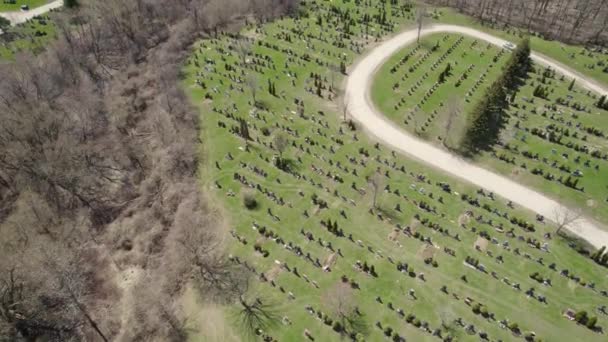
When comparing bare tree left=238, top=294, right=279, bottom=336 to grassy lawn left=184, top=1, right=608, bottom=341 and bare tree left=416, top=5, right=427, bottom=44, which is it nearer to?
grassy lawn left=184, top=1, right=608, bottom=341

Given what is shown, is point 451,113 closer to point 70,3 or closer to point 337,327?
point 337,327

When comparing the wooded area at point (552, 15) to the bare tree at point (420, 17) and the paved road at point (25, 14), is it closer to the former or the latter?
the bare tree at point (420, 17)

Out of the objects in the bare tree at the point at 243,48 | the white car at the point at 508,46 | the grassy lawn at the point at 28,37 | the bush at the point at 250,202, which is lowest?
the bush at the point at 250,202

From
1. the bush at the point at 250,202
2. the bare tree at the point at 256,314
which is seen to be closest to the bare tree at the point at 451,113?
the bush at the point at 250,202

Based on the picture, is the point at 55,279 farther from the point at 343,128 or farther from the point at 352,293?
the point at 343,128

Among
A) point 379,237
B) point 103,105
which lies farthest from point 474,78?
point 103,105

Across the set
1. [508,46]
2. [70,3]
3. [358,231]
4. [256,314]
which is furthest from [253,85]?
[70,3]
